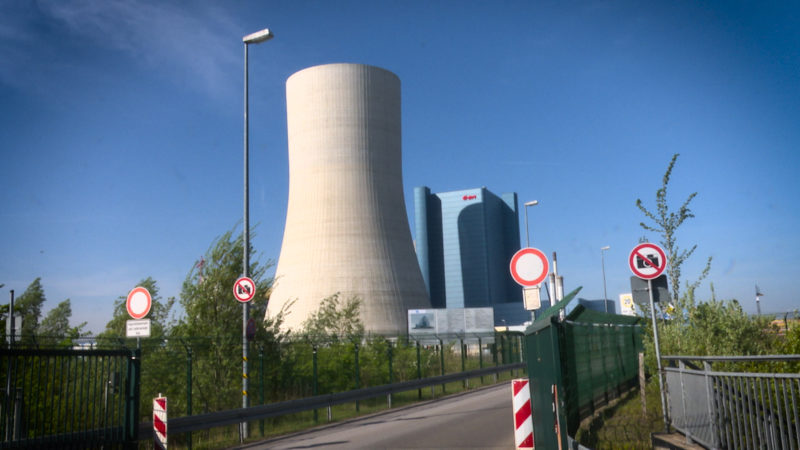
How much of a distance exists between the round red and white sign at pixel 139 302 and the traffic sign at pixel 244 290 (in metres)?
2.15

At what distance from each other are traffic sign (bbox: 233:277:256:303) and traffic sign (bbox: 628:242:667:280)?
692cm

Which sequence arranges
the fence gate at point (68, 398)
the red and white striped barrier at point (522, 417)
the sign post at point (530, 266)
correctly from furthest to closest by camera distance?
the sign post at point (530, 266) < the red and white striped barrier at point (522, 417) < the fence gate at point (68, 398)

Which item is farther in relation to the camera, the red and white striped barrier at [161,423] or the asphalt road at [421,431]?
the asphalt road at [421,431]

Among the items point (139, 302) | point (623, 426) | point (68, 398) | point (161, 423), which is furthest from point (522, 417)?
point (139, 302)

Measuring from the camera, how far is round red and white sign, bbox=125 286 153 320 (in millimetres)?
10508

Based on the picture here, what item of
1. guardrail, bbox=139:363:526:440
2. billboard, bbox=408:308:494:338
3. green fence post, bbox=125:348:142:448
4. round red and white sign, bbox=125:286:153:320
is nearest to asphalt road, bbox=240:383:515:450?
guardrail, bbox=139:363:526:440

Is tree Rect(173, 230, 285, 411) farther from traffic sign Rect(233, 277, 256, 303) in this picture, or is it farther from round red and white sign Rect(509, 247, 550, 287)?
round red and white sign Rect(509, 247, 550, 287)

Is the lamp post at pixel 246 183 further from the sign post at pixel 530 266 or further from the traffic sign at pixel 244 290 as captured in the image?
the sign post at pixel 530 266

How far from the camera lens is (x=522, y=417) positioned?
6.30 meters

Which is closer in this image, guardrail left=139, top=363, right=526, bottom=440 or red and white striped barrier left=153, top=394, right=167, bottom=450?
red and white striped barrier left=153, top=394, right=167, bottom=450

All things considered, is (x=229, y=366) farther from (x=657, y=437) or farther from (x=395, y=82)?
(x=395, y=82)

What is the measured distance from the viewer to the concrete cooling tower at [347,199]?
109 ft

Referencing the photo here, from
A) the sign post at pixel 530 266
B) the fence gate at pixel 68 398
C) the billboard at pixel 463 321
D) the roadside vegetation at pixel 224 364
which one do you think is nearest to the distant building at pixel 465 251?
the billboard at pixel 463 321

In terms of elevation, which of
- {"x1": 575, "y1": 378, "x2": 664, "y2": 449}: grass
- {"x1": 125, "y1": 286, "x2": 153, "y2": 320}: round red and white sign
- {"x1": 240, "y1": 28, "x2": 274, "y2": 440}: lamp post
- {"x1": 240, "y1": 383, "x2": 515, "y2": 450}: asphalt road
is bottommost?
{"x1": 240, "y1": 383, "x2": 515, "y2": 450}: asphalt road
